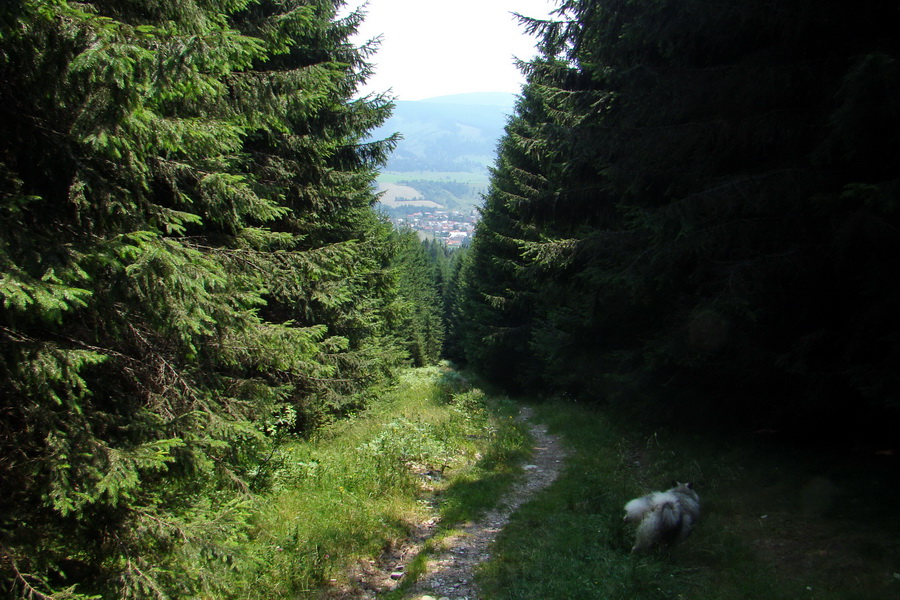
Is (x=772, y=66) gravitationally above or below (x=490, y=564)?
above

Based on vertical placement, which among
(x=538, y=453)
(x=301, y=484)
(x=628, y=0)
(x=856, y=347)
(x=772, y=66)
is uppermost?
(x=628, y=0)

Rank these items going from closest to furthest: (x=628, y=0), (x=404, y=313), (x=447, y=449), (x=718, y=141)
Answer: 1. (x=718, y=141)
2. (x=628, y=0)
3. (x=447, y=449)
4. (x=404, y=313)

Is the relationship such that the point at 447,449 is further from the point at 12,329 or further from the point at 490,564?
the point at 12,329

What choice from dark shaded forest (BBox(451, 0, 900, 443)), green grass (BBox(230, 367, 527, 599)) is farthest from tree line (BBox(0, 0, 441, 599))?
dark shaded forest (BBox(451, 0, 900, 443))

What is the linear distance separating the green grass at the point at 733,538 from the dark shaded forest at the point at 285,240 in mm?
790

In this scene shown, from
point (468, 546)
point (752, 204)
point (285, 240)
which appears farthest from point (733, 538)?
point (285, 240)

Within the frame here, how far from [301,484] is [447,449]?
13.1 ft

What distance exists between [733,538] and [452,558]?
10.9ft

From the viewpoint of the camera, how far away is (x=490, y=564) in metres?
5.98

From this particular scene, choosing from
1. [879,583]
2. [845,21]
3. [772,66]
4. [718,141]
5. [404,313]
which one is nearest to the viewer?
[879,583]

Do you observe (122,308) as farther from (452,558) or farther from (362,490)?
(452,558)

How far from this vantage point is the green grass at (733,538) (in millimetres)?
4500

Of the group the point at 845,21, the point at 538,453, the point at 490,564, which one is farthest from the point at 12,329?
the point at 538,453

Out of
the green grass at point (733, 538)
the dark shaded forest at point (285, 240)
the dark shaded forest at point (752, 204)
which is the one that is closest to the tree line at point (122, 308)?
the dark shaded forest at point (285, 240)
